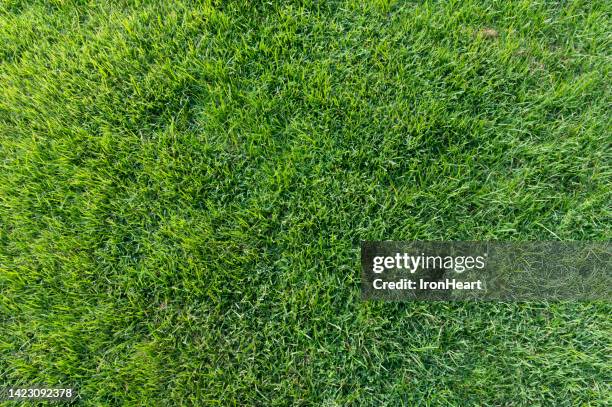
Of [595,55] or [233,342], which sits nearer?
[233,342]

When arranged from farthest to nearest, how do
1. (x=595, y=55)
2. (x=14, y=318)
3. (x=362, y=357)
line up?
(x=595, y=55), (x=14, y=318), (x=362, y=357)

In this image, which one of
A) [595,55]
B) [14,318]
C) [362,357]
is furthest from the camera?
[595,55]

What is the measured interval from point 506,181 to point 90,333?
1966 mm

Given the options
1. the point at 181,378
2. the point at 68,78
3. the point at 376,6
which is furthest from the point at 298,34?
the point at 181,378

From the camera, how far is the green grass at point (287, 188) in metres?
1.71

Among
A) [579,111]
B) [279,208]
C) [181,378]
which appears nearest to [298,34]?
[279,208]

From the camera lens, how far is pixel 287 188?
6.06 feet

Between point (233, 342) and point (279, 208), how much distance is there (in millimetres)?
608

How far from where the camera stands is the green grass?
1.71 metres

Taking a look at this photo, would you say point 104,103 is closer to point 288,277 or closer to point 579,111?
point 288,277

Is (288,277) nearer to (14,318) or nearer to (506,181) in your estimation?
(506,181)

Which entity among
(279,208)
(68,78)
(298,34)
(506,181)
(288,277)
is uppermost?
(298,34)

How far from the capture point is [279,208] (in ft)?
5.99

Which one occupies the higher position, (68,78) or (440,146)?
(68,78)
